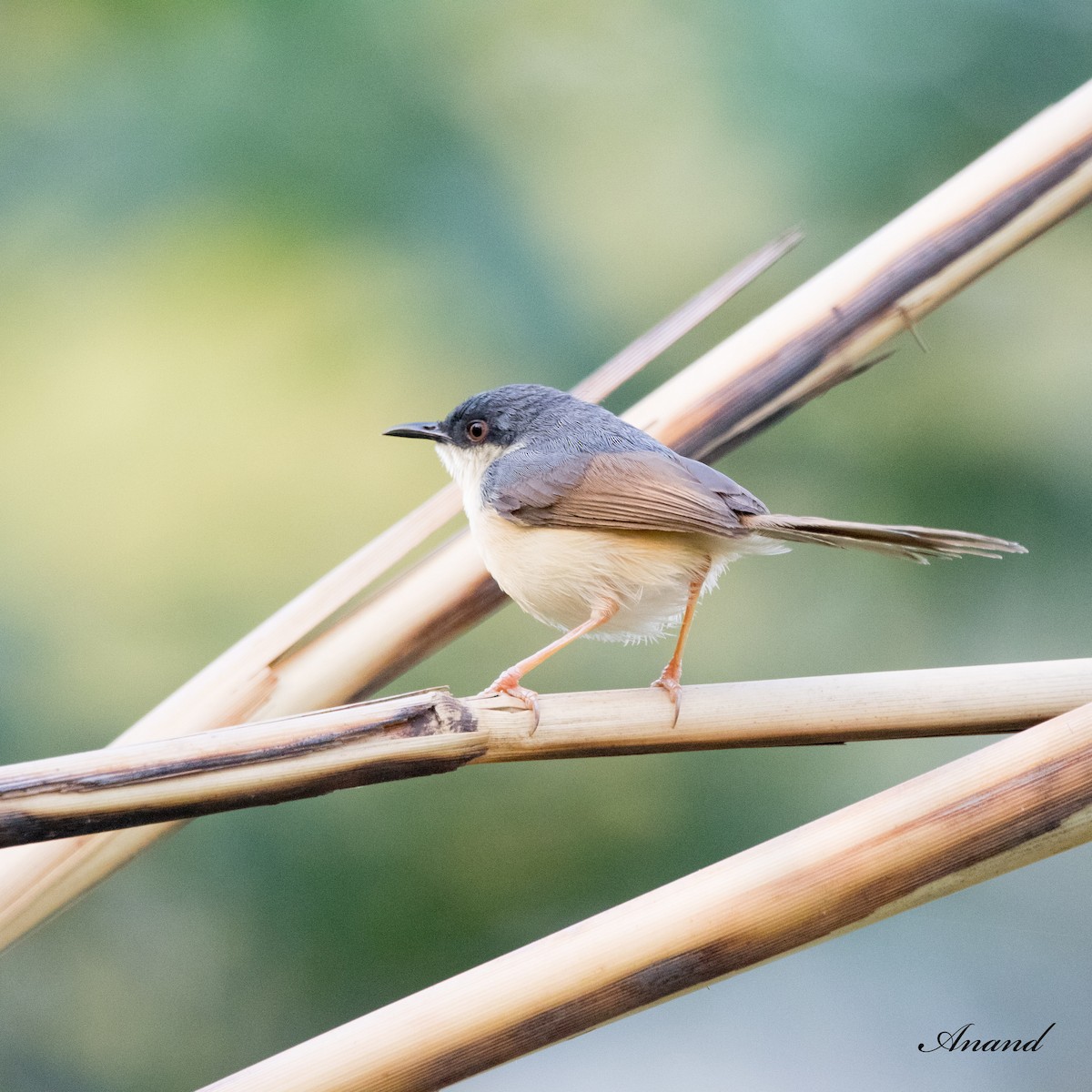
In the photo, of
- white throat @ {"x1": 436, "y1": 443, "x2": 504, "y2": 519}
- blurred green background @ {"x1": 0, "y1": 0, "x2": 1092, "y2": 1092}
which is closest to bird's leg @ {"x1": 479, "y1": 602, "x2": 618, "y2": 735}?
white throat @ {"x1": 436, "y1": 443, "x2": 504, "y2": 519}

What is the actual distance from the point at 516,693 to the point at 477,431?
55 centimetres

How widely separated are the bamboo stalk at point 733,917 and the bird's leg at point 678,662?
6.3 inches

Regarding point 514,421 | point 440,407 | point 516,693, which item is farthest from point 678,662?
point 440,407

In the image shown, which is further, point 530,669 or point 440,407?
point 440,407

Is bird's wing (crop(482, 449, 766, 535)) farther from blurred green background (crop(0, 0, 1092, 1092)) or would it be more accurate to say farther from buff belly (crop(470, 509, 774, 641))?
blurred green background (crop(0, 0, 1092, 1092))

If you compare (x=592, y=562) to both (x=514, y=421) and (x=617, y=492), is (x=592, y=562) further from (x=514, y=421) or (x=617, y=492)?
(x=514, y=421)

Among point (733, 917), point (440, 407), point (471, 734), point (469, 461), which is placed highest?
point (440, 407)

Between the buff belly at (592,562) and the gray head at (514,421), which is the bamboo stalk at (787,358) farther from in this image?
the gray head at (514,421)

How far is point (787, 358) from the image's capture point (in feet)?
3.62

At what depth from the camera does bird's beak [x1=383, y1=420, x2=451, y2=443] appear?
54.8 inches

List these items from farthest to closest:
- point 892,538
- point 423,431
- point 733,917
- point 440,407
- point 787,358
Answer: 1. point 440,407
2. point 423,431
3. point 787,358
4. point 892,538
5. point 733,917

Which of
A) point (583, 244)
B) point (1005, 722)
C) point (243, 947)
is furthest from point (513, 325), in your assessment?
point (1005, 722)

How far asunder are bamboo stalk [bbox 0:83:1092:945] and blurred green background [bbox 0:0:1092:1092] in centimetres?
65

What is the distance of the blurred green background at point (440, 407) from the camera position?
5.56ft
